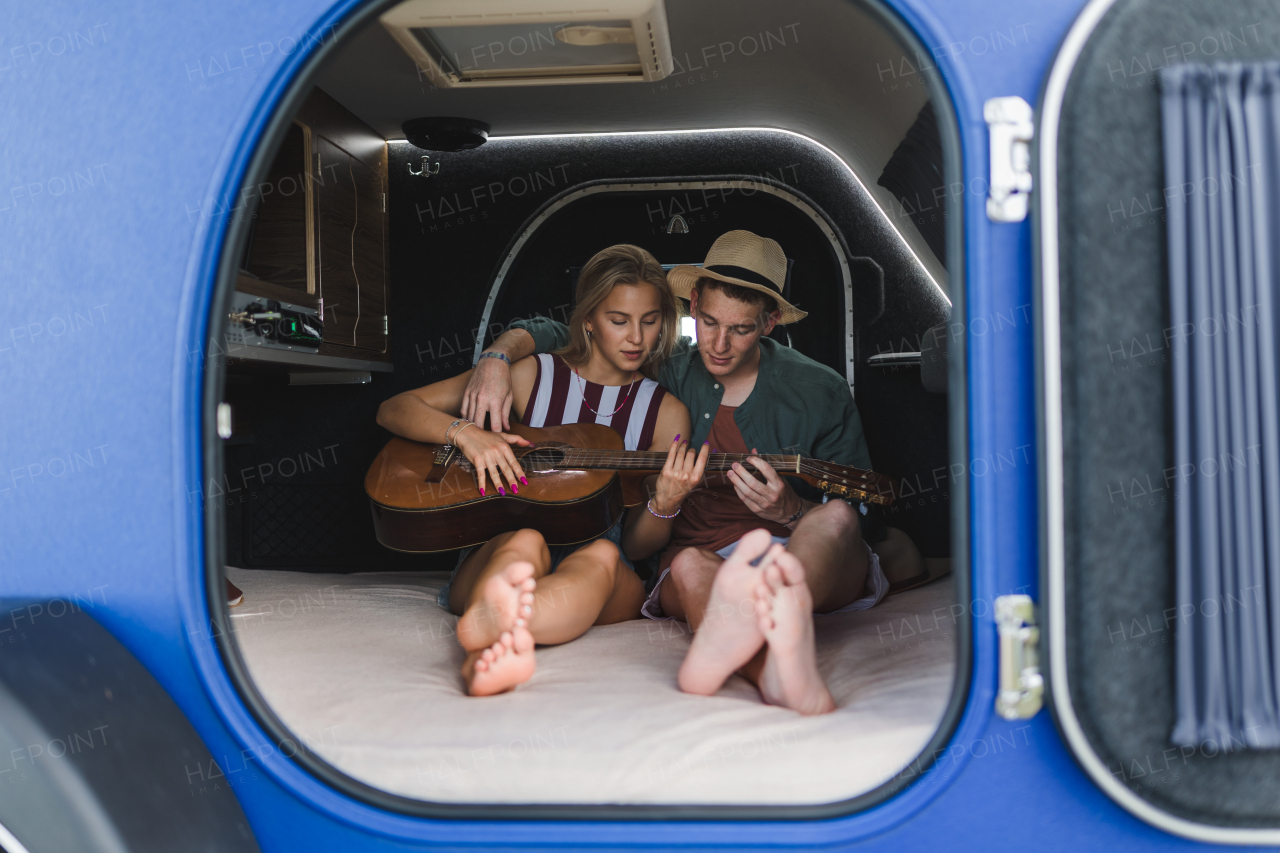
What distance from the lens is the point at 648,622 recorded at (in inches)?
66.5

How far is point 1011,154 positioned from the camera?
0.86m

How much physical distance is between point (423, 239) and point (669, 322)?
1.09 m

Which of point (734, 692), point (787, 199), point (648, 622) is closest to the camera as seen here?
point (734, 692)

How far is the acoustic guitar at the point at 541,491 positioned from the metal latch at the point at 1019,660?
3.24 ft

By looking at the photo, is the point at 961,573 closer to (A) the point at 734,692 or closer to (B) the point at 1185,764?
(B) the point at 1185,764

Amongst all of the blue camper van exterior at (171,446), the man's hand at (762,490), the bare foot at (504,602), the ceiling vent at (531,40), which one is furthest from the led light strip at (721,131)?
the bare foot at (504,602)

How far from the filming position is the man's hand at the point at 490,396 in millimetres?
1978

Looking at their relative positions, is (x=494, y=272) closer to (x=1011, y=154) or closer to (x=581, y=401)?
(x=581, y=401)

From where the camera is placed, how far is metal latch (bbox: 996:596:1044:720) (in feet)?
2.90

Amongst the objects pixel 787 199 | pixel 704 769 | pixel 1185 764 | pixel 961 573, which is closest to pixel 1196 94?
pixel 961 573

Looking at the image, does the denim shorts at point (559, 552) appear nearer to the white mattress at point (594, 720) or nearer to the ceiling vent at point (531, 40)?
the white mattress at point (594, 720)

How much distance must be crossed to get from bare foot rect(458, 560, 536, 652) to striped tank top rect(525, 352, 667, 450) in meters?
0.87

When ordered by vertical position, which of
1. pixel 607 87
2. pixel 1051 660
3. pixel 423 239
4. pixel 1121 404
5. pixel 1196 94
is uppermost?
pixel 607 87

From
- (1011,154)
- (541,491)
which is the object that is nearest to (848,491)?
(541,491)
